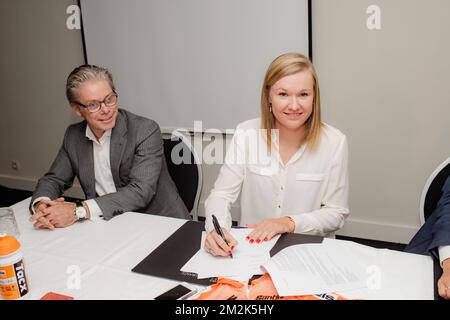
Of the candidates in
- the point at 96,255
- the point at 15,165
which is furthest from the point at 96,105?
the point at 15,165

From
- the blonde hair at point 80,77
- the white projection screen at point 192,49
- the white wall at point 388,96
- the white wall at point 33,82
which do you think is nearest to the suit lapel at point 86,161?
the blonde hair at point 80,77

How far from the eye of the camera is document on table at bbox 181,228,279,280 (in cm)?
117

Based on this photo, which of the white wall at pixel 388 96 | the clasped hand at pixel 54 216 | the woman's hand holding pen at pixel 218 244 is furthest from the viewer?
the white wall at pixel 388 96

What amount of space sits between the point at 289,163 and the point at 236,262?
24.0 inches

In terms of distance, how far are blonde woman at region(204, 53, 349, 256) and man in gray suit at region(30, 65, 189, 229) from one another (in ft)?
1.09

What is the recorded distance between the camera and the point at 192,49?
2.93 m

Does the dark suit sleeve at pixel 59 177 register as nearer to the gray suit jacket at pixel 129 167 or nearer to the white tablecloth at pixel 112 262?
the gray suit jacket at pixel 129 167

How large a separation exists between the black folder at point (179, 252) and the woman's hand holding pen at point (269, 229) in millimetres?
28

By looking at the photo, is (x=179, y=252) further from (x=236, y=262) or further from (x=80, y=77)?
(x=80, y=77)

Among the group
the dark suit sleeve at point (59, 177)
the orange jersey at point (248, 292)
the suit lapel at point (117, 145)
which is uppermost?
the suit lapel at point (117, 145)

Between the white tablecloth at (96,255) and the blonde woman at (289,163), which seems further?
the blonde woman at (289,163)

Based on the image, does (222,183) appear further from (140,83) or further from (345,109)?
(140,83)

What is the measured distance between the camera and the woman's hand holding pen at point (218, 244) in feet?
4.05
